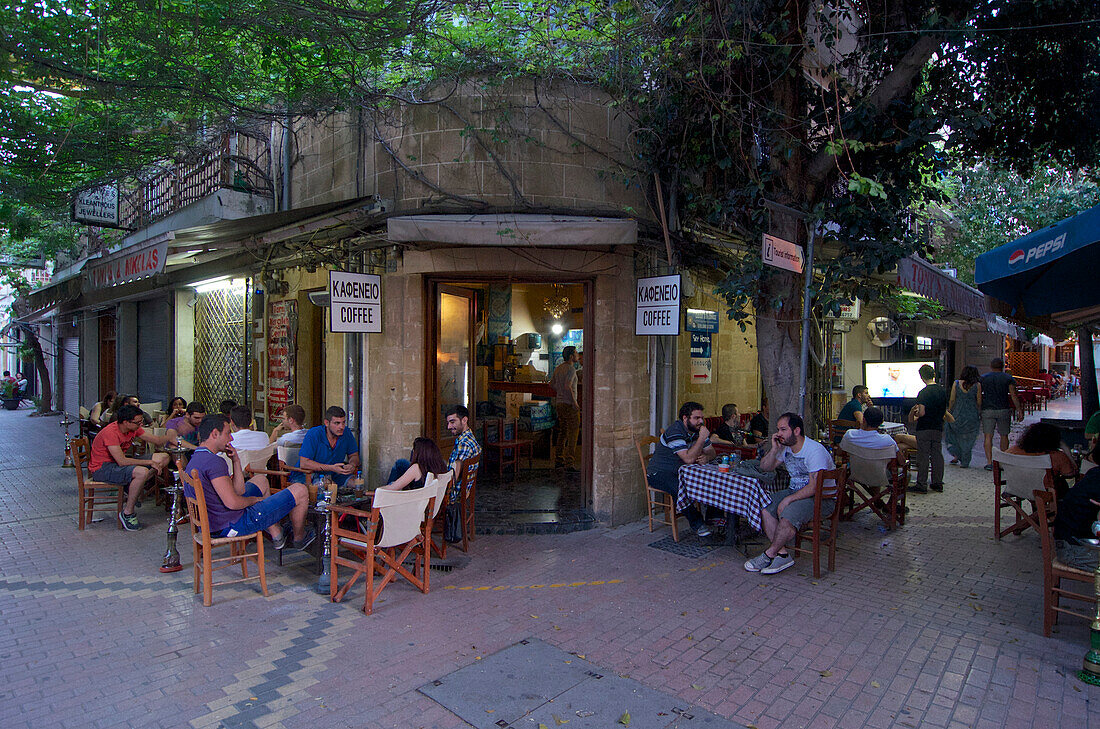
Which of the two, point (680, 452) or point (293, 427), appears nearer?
point (680, 452)

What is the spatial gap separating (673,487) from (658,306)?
1.92 m

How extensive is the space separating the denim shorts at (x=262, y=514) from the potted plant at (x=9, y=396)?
25086mm

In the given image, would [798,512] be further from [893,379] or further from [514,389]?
[893,379]

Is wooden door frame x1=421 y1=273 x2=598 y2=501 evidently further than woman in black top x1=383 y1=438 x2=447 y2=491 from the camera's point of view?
Yes

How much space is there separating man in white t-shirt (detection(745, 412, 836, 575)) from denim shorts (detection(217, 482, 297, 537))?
4.08m

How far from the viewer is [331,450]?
6191 mm

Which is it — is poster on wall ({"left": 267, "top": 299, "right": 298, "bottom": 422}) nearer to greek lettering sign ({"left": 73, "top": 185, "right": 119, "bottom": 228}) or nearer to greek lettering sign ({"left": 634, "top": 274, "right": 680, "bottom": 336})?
greek lettering sign ({"left": 634, "top": 274, "right": 680, "bottom": 336})

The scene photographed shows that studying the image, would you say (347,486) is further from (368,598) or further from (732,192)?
(732,192)

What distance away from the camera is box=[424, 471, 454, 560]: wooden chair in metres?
5.04

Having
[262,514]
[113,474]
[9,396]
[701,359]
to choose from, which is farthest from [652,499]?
[9,396]

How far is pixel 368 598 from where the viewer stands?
15.0ft

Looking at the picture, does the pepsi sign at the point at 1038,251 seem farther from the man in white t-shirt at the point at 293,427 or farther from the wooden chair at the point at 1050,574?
the man in white t-shirt at the point at 293,427

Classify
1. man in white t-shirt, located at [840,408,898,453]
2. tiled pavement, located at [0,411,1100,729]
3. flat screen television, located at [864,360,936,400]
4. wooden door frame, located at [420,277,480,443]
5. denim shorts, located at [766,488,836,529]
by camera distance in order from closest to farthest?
tiled pavement, located at [0,411,1100,729], denim shorts, located at [766,488,836,529], man in white t-shirt, located at [840,408,898,453], wooden door frame, located at [420,277,480,443], flat screen television, located at [864,360,936,400]

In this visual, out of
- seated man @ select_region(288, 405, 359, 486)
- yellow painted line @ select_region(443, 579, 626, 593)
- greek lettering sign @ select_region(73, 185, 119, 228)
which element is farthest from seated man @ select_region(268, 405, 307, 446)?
greek lettering sign @ select_region(73, 185, 119, 228)
